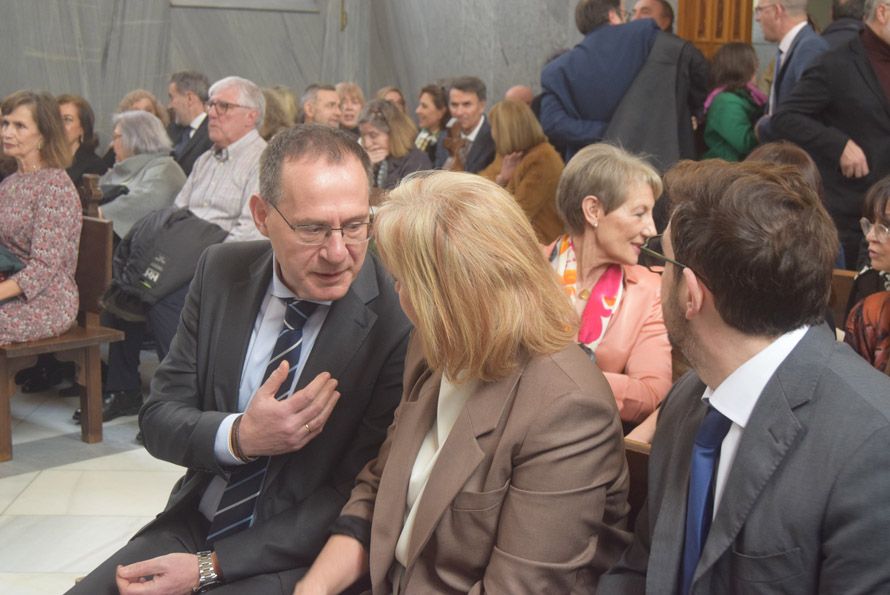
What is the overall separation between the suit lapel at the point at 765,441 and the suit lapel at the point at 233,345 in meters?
1.26

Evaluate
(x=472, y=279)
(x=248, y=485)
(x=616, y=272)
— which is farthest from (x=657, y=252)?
(x=616, y=272)

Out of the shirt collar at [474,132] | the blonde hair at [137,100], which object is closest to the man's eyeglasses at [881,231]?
the shirt collar at [474,132]

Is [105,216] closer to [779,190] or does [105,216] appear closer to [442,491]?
[442,491]

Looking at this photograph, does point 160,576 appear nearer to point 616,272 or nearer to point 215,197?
point 616,272

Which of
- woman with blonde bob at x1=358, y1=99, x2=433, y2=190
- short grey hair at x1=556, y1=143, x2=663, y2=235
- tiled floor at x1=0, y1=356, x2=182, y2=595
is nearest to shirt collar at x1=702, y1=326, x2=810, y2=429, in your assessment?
short grey hair at x1=556, y1=143, x2=663, y2=235

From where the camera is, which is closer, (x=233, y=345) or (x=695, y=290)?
(x=695, y=290)

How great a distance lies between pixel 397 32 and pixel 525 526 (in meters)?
9.14

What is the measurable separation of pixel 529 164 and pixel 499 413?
14.2ft

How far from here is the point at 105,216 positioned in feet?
19.9

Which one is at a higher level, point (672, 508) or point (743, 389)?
point (743, 389)

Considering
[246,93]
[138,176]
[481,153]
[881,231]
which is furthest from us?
[481,153]

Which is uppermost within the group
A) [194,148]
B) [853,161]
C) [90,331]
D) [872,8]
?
[872,8]

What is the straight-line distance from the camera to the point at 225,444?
7.76ft

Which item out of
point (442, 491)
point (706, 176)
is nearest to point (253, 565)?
point (442, 491)
